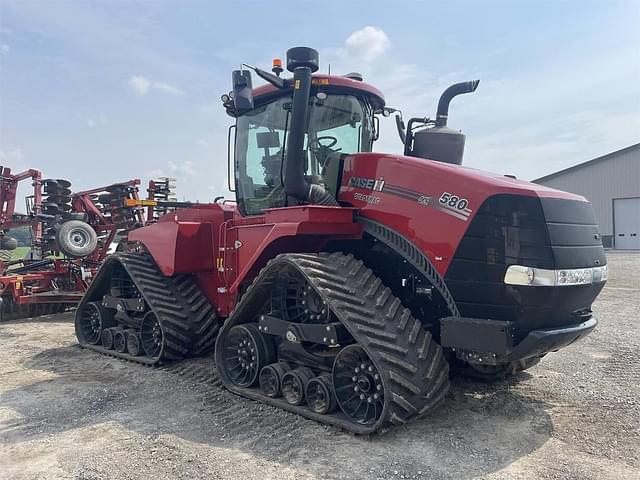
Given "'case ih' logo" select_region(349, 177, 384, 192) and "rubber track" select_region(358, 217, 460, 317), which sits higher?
"'case ih' logo" select_region(349, 177, 384, 192)

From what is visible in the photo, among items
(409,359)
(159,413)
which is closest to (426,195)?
(409,359)

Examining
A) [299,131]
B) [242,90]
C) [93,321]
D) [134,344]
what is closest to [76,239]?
[93,321]

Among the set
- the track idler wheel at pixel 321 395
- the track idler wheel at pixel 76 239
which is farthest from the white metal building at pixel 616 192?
the track idler wheel at pixel 321 395

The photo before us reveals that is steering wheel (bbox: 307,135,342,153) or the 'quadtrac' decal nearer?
the 'quadtrac' decal

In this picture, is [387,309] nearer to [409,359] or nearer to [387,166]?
[409,359]

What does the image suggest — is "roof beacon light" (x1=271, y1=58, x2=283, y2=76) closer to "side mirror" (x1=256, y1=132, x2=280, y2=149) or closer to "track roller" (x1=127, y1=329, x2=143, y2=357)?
"side mirror" (x1=256, y1=132, x2=280, y2=149)

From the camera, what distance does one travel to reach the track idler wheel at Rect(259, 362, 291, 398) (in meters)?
4.88

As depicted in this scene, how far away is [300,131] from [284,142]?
0.60 metres

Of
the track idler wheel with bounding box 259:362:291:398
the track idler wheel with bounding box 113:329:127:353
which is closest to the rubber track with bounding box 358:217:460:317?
the track idler wheel with bounding box 259:362:291:398

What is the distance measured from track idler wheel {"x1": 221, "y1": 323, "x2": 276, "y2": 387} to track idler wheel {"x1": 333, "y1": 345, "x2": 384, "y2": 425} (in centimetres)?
101

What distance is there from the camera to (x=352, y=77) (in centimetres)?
568

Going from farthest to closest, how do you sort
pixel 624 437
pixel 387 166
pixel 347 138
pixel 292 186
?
pixel 347 138, pixel 292 186, pixel 387 166, pixel 624 437

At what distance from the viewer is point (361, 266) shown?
4.59m

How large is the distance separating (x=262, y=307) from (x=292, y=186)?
4.03ft
